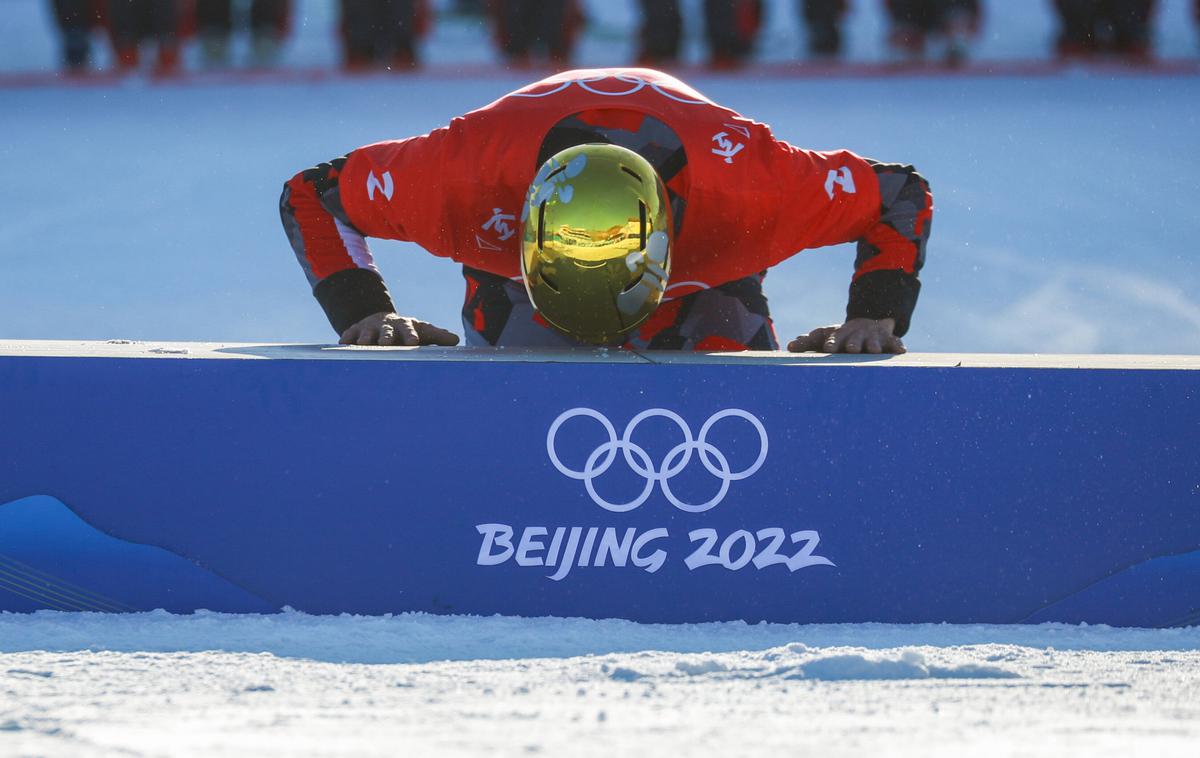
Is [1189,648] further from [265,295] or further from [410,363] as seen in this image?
[265,295]

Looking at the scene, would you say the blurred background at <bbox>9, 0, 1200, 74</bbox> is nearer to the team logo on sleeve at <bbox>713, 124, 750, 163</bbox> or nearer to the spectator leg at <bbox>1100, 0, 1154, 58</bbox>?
the spectator leg at <bbox>1100, 0, 1154, 58</bbox>

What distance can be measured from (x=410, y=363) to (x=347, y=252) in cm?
95

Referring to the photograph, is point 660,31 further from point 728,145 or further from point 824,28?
point 728,145

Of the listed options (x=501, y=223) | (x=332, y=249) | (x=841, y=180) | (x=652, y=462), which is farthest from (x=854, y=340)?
(x=332, y=249)

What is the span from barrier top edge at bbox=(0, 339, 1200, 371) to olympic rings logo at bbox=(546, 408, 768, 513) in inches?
3.6

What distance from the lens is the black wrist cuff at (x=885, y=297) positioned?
2.81m

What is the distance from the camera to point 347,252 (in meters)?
3.09

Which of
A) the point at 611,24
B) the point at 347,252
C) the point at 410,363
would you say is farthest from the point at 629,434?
the point at 611,24

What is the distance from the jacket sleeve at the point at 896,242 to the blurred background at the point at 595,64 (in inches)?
A: 83.8

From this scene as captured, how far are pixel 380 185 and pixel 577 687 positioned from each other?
1.37 metres

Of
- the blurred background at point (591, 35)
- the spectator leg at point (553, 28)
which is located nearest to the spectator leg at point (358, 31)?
the blurred background at point (591, 35)

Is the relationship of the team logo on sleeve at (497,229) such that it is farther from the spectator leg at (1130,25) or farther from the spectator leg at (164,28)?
the spectator leg at (1130,25)

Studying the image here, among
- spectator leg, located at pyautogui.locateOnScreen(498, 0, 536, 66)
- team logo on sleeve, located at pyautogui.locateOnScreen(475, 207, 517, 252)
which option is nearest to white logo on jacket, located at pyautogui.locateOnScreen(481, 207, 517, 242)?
team logo on sleeve, located at pyautogui.locateOnScreen(475, 207, 517, 252)

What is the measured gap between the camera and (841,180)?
281 cm
